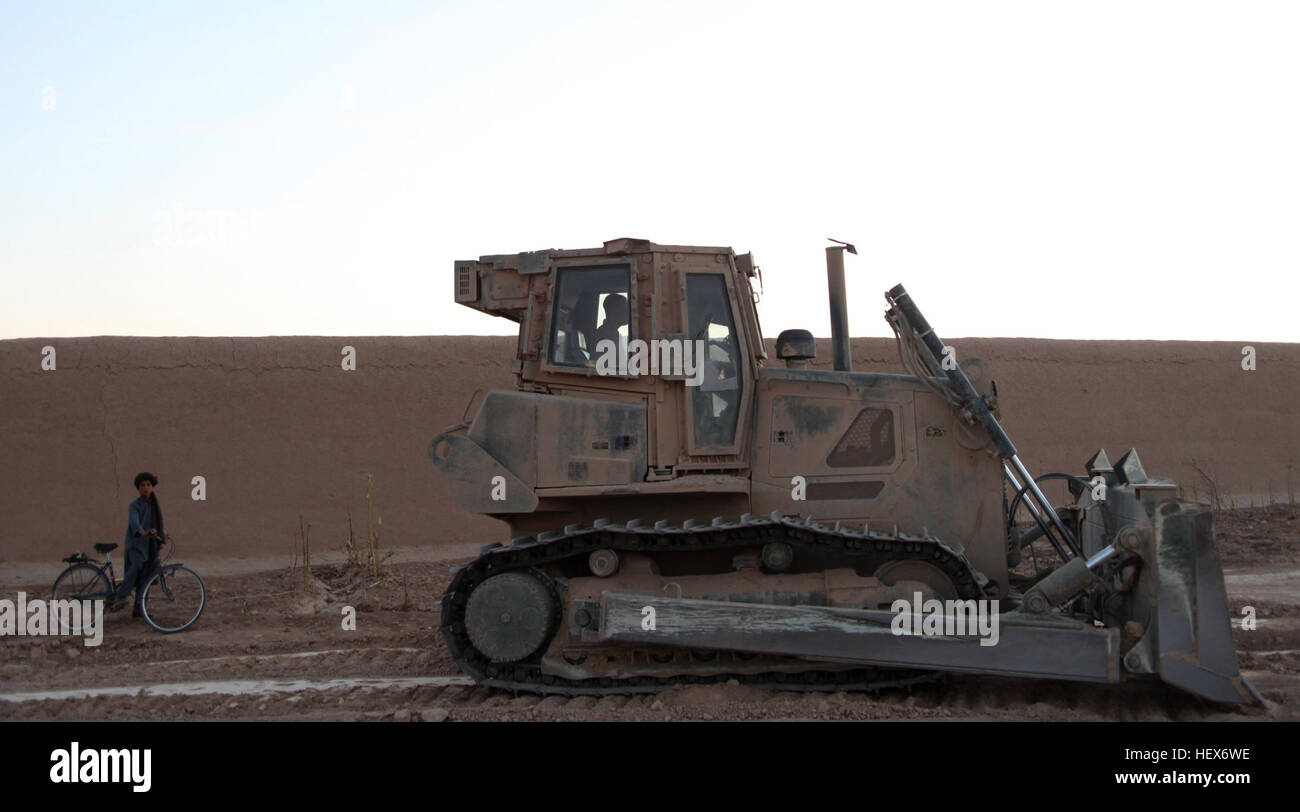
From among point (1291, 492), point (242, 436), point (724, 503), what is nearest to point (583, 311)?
point (724, 503)

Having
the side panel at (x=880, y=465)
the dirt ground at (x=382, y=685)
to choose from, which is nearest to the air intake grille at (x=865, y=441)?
the side panel at (x=880, y=465)

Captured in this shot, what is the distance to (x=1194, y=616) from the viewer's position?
5789 millimetres

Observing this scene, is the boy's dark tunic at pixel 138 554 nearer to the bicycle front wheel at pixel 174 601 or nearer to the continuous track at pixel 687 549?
the bicycle front wheel at pixel 174 601

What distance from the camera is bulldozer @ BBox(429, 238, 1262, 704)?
6.16 metres

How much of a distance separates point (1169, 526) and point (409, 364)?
10893 mm

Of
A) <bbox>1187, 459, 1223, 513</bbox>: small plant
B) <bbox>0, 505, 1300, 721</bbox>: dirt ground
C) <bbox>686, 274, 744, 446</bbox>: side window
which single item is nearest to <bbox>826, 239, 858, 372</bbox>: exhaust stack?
<bbox>686, 274, 744, 446</bbox>: side window

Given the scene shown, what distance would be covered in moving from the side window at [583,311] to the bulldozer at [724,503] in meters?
0.02

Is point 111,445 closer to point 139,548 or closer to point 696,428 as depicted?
point 139,548

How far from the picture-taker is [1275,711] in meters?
5.82

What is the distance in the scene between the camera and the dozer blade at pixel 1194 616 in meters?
5.75

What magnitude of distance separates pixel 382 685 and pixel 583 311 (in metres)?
3.03

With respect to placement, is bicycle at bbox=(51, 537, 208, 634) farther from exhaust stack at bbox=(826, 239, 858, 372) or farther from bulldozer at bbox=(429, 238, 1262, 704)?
exhaust stack at bbox=(826, 239, 858, 372)

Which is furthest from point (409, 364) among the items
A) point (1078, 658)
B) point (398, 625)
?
point (1078, 658)
